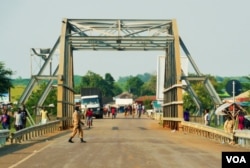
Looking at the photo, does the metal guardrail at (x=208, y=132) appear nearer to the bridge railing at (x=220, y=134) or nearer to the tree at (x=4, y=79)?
the bridge railing at (x=220, y=134)

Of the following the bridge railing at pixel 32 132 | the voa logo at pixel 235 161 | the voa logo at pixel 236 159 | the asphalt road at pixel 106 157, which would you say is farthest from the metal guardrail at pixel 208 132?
the voa logo at pixel 236 159

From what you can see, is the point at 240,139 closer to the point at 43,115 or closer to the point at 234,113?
the point at 234,113

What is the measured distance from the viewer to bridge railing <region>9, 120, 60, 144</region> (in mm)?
32013

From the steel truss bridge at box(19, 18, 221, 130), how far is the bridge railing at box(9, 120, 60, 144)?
121 inches

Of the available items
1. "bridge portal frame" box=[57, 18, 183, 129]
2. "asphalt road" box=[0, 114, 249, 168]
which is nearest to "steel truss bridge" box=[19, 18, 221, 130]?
"bridge portal frame" box=[57, 18, 183, 129]

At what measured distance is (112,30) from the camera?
52094 millimetres

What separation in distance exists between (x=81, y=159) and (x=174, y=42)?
91.5ft

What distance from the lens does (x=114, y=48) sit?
5350cm

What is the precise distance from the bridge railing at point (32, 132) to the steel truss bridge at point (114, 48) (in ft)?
10.1

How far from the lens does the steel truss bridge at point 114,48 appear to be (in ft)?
159

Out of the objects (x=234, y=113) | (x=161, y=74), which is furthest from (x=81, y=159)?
(x=161, y=74)

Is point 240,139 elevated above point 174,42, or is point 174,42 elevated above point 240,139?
point 174,42

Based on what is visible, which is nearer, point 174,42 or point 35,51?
point 174,42

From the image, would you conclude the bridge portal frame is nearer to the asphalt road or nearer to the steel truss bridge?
the steel truss bridge
